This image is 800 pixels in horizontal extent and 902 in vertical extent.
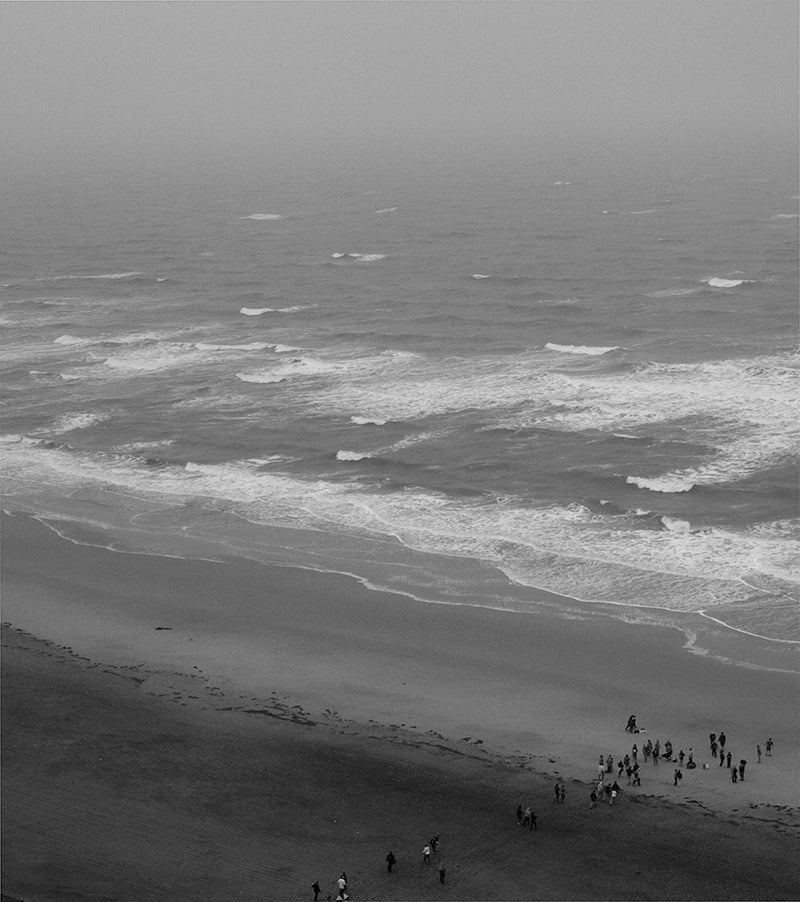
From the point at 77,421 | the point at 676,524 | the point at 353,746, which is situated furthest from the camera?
the point at 77,421

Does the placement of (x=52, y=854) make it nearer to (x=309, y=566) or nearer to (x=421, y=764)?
(x=421, y=764)

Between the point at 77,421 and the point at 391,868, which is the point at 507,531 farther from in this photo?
the point at 77,421

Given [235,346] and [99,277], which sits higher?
[99,277]

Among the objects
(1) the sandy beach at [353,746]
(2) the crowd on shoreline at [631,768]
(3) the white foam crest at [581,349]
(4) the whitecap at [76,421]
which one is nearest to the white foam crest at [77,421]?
(4) the whitecap at [76,421]

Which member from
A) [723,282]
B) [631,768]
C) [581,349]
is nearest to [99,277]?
[581,349]

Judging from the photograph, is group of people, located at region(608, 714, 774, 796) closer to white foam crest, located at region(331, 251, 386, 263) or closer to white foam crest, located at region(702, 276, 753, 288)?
white foam crest, located at region(702, 276, 753, 288)

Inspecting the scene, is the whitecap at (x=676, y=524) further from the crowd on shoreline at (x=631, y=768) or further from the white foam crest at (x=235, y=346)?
the white foam crest at (x=235, y=346)
